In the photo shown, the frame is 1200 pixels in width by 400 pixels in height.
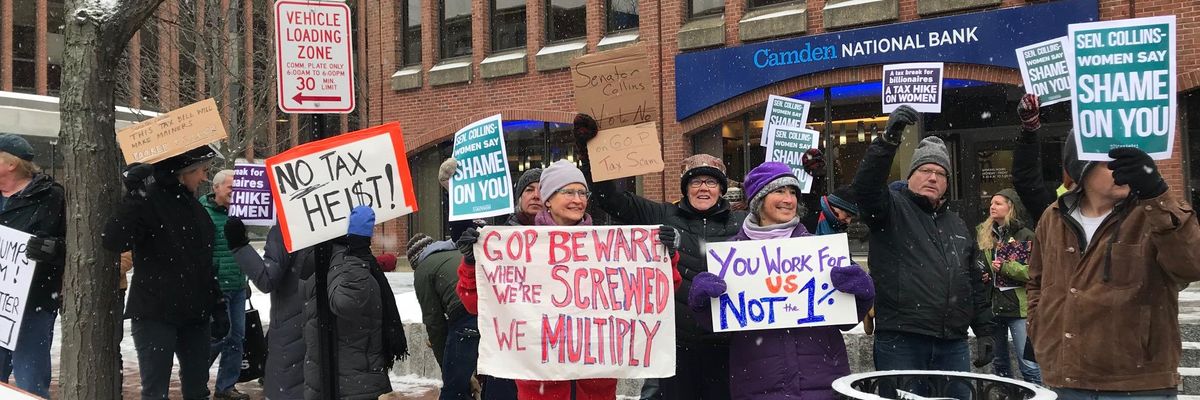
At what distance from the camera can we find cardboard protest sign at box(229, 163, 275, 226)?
773 centimetres

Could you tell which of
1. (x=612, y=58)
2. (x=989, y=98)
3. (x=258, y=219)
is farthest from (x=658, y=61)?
(x=612, y=58)

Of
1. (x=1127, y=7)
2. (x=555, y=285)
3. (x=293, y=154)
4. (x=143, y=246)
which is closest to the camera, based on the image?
(x=555, y=285)

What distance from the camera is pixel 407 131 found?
20859 millimetres

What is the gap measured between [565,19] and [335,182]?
14252 mm

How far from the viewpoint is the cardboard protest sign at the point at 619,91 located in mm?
5422

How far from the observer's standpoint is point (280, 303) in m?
5.99

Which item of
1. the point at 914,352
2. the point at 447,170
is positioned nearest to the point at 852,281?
the point at 914,352

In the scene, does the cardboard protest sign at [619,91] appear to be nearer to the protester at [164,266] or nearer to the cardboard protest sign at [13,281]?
the protester at [164,266]

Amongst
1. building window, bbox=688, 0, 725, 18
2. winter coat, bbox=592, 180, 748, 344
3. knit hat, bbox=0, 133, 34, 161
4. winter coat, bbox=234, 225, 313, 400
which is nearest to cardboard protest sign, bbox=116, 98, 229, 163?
knit hat, bbox=0, 133, 34, 161

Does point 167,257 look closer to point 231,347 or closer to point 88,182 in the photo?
point 88,182

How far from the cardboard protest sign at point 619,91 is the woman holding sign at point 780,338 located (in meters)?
1.02

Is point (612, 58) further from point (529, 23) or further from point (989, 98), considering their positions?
point (529, 23)

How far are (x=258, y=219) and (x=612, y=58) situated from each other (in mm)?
3398

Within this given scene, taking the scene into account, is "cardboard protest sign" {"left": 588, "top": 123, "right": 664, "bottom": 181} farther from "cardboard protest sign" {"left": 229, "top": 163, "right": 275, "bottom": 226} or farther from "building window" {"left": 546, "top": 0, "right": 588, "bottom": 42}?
"building window" {"left": 546, "top": 0, "right": 588, "bottom": 42}
